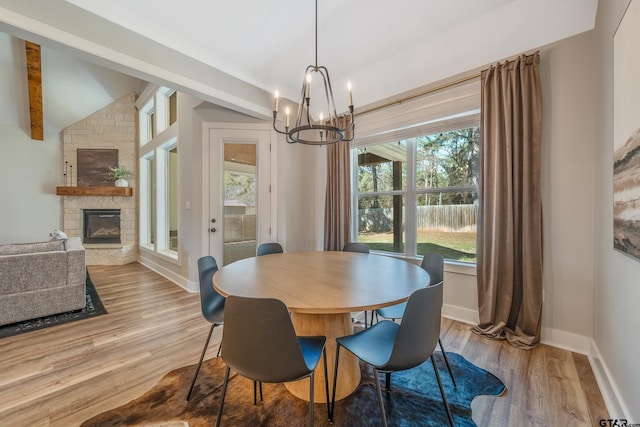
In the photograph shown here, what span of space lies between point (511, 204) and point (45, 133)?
8.16 metres

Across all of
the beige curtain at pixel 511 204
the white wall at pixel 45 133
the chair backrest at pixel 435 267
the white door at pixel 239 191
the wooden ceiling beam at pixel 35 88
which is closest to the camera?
the chair backrest at pixel 435 267

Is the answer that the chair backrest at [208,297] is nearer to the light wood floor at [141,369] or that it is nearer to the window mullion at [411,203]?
the light wood floor at [141,369]

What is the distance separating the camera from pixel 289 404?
150cm

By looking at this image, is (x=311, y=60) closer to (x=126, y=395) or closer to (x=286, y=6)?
(x=286, y=6)

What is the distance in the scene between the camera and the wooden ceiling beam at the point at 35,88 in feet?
13.4

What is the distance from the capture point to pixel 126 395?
158 centimetres

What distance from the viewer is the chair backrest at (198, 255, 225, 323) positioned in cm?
163

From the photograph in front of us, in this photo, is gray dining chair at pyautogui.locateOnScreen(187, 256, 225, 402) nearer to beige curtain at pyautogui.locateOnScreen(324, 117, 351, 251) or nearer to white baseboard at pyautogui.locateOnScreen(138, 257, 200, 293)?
beige curtain at pyautogui.locateOnScreen(324, 117, 351, 251)

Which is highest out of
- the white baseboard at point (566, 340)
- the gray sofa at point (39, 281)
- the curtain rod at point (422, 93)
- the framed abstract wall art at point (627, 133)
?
the curtain rod at point (422, 93)

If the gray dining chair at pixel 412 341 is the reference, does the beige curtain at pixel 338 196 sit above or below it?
above

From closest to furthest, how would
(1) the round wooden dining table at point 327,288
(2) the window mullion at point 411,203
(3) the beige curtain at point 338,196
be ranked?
(1) the round wooden dining table at point 327,288
(2) the window mullion at point 411,203
(3) the beige curtain at point 338,196

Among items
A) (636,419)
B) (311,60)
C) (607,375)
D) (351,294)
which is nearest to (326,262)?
(351,294)

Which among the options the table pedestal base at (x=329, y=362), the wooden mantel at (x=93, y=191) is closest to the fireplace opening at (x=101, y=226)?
the wooden mantel at (x=93, y=191)

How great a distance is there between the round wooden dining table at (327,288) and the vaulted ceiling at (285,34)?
200 cm
